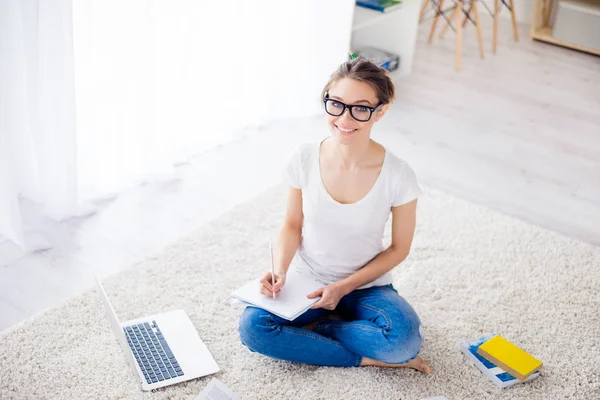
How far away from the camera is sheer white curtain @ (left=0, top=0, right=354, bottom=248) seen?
2.28 m

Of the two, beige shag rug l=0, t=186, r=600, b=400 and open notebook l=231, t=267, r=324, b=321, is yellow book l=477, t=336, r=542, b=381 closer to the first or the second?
beige shag rug l=0, t=186, r=600, b=400

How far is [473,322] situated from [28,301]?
52.9 inches

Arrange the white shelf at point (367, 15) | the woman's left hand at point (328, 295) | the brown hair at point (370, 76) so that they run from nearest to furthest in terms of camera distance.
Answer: the brown hair at point (370, 76), the woman's left hand at point (328, 295), the white shelf at point (367, 15)

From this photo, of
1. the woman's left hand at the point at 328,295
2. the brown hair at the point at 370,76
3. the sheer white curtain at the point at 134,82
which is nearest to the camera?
the brown hair at the point at 370,76

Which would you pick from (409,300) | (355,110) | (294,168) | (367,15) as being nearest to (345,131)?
(355,110)

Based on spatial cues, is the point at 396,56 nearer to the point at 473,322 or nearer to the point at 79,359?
the point at 473,322

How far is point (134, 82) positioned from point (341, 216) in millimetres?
1118

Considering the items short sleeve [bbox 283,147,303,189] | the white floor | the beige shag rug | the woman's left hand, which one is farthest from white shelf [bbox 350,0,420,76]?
the woman's left hand

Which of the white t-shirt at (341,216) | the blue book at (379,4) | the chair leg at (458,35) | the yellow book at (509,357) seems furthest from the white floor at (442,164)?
the yellow book at (509,357)

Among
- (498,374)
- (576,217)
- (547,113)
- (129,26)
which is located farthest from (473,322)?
(547,113)

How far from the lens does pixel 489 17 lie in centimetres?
507

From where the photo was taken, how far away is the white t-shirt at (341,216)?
74.2 inches

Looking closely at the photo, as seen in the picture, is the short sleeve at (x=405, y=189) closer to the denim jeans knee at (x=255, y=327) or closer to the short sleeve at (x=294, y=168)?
the short sleeve at (x=294, y=168)

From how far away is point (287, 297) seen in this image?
1.89 meters
